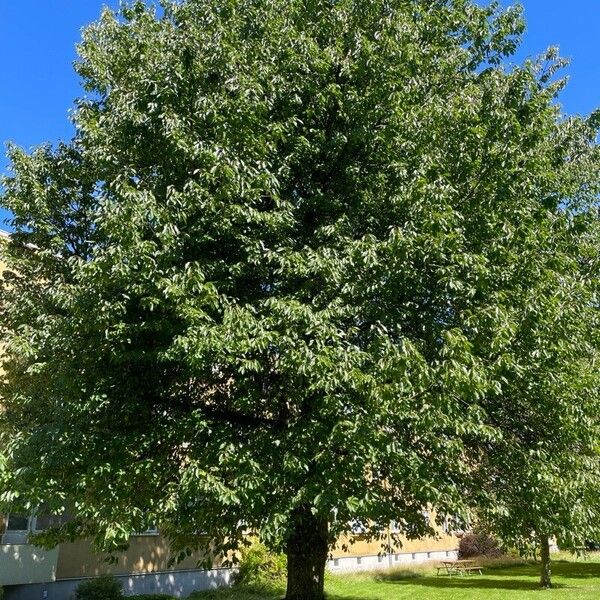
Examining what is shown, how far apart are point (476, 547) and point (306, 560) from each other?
24609 mm

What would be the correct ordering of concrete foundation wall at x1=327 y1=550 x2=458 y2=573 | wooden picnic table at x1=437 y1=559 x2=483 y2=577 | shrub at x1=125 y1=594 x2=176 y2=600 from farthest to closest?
wooden picnic table at x1=437 y1=559 x2=483 y2=577 → concrete foundation wall at x1=327 y1=550 x2=458 y2=573 → shrub at x1=125 y1=594 x2=176 y2=600

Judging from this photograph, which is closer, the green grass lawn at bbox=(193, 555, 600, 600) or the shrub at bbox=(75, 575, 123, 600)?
the shrub at bbox=(75, 575, 123, 600)

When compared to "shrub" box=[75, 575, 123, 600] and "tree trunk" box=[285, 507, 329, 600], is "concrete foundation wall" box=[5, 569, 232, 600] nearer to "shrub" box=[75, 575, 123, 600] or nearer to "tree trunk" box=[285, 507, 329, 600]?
"shrub" box=[75, 575, 123, 600]

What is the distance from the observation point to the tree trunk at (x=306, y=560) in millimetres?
11797

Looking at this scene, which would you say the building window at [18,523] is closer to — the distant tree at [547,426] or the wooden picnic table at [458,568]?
the distant tree at [547,426]

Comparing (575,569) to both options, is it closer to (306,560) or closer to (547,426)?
(547,426)

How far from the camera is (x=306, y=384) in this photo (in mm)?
9977

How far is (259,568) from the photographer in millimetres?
19969

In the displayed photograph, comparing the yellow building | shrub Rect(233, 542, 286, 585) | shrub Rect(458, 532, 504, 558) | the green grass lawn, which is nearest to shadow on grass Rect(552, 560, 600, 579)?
the green grass lawn

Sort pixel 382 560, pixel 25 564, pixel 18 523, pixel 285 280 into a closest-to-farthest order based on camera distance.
A: pixel 285 280, pixel 25 564, pixel 18 523, pixel 382 560

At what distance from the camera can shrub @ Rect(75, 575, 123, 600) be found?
15.5m

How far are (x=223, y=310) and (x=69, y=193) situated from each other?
17.0 feet

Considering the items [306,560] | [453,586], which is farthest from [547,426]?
[453,586]

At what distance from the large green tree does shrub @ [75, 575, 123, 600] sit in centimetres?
539
